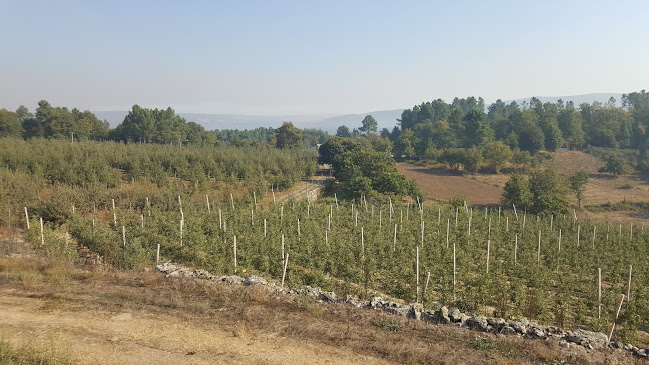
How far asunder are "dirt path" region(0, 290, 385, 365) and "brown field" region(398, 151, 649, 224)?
36.9 metres

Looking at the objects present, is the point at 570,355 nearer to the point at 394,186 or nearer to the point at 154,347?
the point at 154,347

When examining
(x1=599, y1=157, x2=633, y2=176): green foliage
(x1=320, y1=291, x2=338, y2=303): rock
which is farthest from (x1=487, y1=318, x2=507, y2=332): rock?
(x1=599, y1=157, x2=633, y2=176): green foliage

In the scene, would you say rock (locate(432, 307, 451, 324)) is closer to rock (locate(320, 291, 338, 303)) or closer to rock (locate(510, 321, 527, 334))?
rock (locate(510, 321, 527, 334))

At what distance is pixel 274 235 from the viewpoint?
17.6 meters

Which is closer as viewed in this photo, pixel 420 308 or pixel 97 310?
pixel 97 310

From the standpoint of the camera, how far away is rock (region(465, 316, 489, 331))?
835 cm

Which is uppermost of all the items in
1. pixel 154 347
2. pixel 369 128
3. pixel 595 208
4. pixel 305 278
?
pixel 369 128

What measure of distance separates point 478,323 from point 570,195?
4260 centimetres

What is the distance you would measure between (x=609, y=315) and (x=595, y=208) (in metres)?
34.5

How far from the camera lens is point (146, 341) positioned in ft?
23.4

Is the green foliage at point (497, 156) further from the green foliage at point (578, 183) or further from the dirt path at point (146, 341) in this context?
the dirt path at point (146, 341)

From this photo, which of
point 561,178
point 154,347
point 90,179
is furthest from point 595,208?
point 90,179

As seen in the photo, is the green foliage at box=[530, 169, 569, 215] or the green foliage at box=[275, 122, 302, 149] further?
the green foliage at box=[275, 122, 302, 149]

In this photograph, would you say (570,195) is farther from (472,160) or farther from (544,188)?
(472,160)
